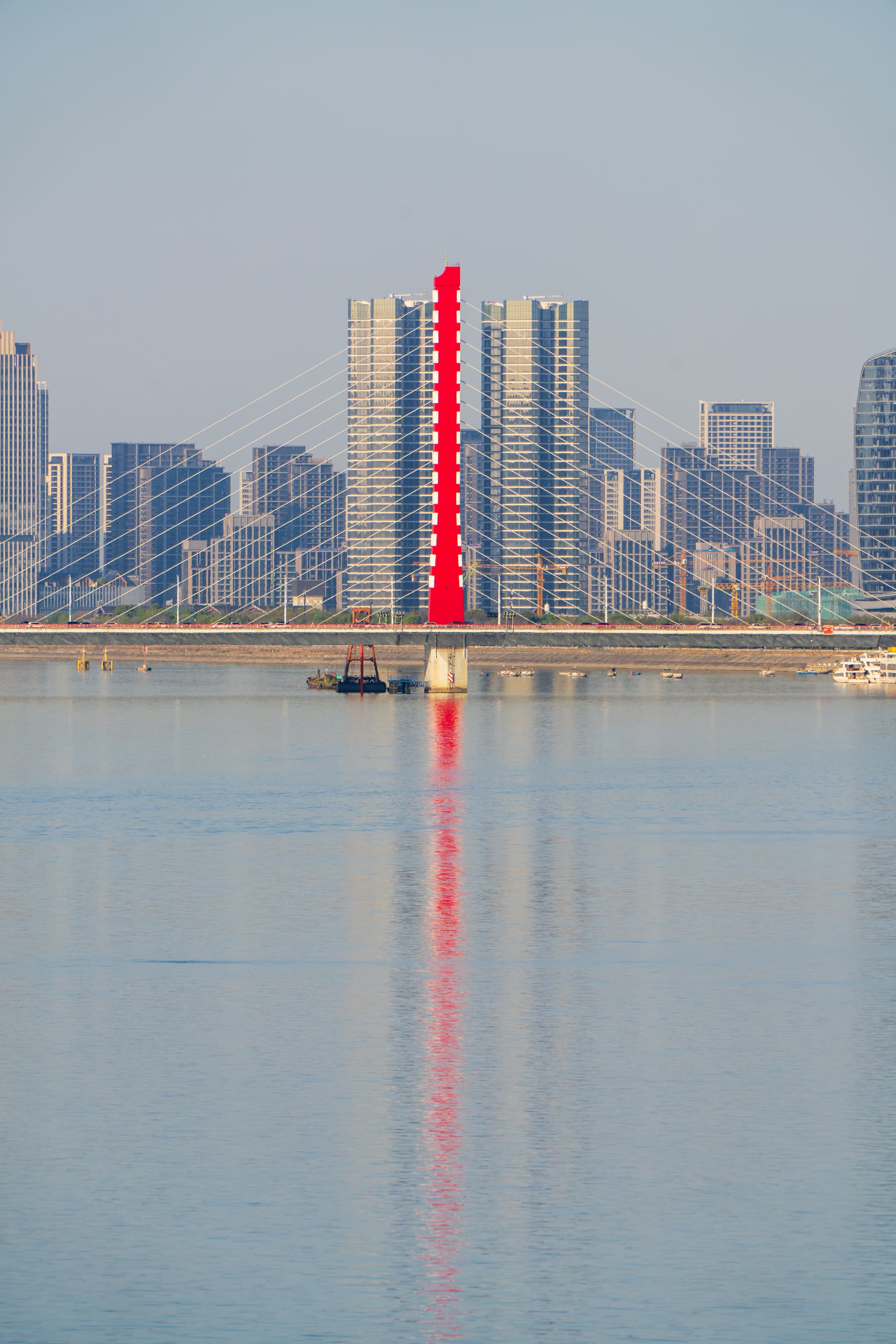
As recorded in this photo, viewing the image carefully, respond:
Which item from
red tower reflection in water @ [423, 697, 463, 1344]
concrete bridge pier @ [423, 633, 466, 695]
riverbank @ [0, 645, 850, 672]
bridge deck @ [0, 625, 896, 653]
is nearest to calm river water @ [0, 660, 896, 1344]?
red tower reflection in water @ [423, 697, 463, 1344]

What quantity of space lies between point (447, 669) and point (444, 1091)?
87687 mm

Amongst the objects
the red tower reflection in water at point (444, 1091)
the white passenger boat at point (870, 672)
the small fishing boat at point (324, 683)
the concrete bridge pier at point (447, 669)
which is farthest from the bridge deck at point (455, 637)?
the red tower reflection in water at point (444, 1091)

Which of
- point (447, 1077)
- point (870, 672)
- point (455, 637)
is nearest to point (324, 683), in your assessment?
point (455, 637)

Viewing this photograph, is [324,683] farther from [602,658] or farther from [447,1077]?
[447,1077]

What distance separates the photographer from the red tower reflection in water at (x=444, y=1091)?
14023 mm

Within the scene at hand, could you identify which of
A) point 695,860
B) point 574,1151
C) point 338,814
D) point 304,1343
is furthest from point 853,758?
point 304,1343

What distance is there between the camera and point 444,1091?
757 inches

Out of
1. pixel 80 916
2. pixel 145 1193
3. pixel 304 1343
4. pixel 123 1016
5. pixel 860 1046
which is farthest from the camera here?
pixel 80 916

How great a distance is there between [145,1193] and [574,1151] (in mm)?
3613

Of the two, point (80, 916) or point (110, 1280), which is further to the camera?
point (80, 916)

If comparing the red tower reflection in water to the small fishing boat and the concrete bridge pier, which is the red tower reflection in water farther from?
the small fishing boat

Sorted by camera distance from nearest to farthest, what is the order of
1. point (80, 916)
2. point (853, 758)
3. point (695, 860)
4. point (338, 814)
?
point (80, 916) → point (695, 860) → point (338, 814) → point (853, 758)

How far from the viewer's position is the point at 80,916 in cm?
3062

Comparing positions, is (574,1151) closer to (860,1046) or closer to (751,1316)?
(751,1316)
